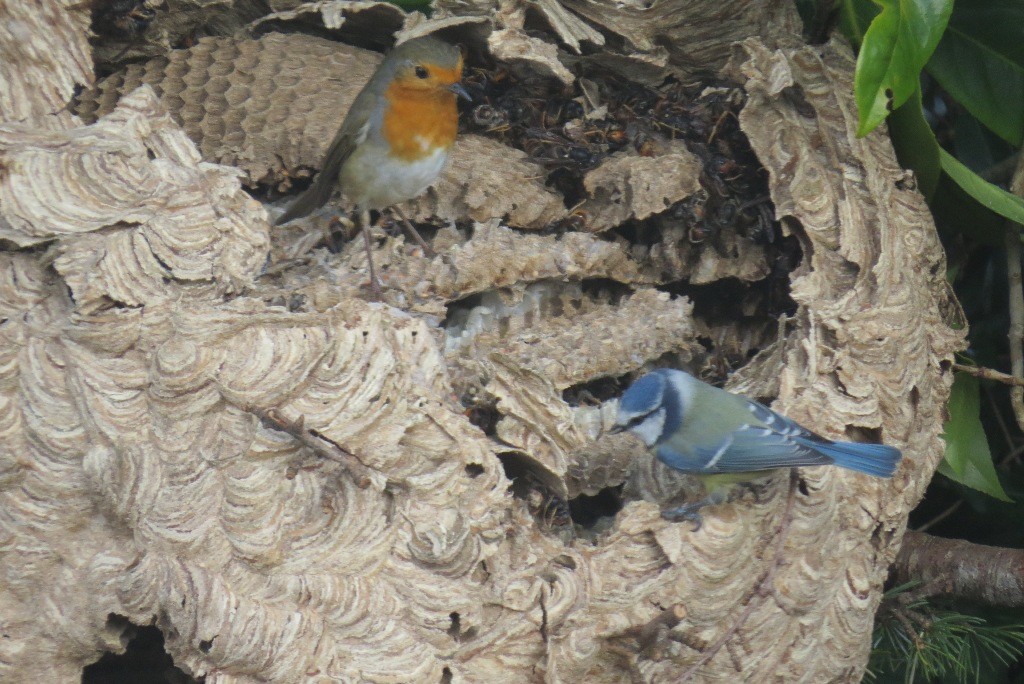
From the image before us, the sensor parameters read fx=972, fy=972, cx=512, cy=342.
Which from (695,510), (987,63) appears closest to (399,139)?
(695,510)

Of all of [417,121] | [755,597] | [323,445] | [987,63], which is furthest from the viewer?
[987,63]

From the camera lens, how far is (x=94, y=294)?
2.08m

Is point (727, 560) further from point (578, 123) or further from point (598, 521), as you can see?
point (578, 123)

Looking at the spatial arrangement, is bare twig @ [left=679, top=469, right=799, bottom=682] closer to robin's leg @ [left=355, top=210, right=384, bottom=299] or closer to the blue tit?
the blue tit

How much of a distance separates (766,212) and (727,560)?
109 centimetres

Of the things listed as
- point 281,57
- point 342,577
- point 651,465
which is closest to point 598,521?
point 651,465

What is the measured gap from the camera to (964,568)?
2.80 meters

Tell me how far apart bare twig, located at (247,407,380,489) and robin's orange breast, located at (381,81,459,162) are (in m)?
1.05

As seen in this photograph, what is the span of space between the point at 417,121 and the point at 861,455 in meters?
1.56

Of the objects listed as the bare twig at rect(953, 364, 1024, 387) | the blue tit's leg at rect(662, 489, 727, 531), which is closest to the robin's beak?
the blue tit's leg at rect(662, 489, 727, 531)

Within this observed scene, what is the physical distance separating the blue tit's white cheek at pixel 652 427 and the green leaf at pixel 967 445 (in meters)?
1.01

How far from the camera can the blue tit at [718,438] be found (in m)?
2.21

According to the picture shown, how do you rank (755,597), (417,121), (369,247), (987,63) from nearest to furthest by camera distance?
(755,597) < (369,247) < (417,121) < (987,63)

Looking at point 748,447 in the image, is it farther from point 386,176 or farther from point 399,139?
point 399,139
